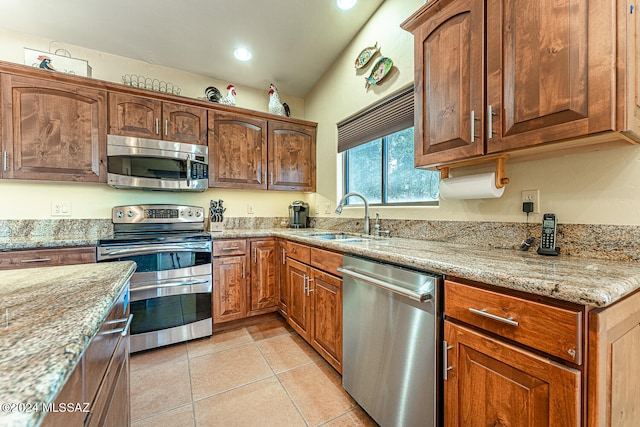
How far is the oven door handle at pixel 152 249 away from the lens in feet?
6.49

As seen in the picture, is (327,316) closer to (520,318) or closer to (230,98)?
(520,318)

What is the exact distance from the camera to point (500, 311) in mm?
856

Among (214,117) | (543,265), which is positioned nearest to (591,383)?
(543,265)

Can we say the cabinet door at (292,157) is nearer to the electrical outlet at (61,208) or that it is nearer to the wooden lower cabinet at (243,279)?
Result: the wooden lower cabinet at (243,279)

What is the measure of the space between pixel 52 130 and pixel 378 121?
2.59 metres

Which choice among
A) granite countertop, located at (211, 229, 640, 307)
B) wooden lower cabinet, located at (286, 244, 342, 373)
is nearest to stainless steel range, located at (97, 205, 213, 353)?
wooden lower cabinet, located at (286, 244, 342, 373)

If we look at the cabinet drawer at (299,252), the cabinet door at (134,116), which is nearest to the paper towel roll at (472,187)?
the cabinet drawer at (299,252)

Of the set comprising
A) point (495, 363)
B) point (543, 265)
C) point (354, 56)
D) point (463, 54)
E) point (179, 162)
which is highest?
point (354, 56)

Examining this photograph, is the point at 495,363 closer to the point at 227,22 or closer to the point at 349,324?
the point at 349,324

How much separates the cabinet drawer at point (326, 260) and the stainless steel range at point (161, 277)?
1.02 metres

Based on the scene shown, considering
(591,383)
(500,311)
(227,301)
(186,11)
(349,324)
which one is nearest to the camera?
(591,383)

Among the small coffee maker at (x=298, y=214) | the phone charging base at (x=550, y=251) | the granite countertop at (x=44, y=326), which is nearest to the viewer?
the granite countertop at (x=44, y=326)

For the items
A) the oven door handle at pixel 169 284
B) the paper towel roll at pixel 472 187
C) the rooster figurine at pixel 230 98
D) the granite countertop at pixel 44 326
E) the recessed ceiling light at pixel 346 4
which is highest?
the recessed ceiling light at pixel 346 4

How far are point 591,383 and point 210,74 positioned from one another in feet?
11.6
